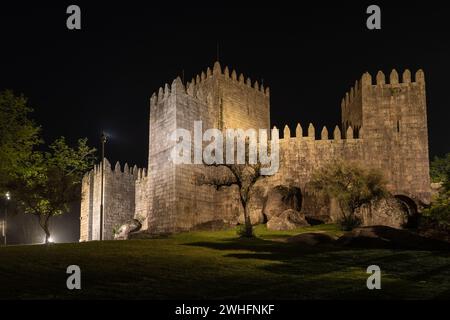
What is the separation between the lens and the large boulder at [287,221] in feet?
121

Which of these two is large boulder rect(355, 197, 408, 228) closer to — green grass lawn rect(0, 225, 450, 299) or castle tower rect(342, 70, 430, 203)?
castle tower rect(342, 70, 430, 203)

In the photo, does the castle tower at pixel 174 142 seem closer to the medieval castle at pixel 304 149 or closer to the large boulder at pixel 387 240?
the medieval castle at pixel 304 149

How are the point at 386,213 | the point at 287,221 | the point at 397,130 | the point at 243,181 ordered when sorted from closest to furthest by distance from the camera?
1. the point at 243,181
2. the point at 386,213
3. the point at 287,221
4. the point at 397,130

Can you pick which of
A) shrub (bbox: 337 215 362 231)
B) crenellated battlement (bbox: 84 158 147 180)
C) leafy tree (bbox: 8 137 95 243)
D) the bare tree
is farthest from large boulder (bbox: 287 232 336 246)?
crenellated battlement (bbox: 84 158 147 180)

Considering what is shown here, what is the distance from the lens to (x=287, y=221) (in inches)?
1468

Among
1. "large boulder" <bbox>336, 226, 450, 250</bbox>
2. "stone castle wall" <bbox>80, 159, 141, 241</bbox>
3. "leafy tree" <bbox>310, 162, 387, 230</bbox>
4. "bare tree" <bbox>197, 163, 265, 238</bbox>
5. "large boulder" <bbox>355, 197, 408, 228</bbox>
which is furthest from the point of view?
"stone castle wall" <bbox>80, 159, 141, 241</bbox>

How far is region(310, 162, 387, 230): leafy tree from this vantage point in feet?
111

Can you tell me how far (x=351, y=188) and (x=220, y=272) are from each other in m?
19.7

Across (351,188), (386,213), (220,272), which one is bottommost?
(220,272)

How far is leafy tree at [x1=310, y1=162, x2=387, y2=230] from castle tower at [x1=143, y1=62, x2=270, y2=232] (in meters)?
9.31

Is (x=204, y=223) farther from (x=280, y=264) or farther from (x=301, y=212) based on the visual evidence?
(x=280, y=264)

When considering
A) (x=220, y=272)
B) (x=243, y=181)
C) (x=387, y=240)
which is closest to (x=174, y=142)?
(x=243, y=181)

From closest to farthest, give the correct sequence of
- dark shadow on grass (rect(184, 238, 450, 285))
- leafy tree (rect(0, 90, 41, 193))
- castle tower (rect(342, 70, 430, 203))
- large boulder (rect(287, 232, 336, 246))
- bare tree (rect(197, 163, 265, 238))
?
dark shadow on grass (rect(184, 238, 450, 285)) < large boulder (rect(287, 232, 336, 246)) < leafy tree (rect(0, 90, 41, 193)) < bare tree (rect(197, 163, 265, 238)) < castle tower (rect(342, 70, 430, 203))

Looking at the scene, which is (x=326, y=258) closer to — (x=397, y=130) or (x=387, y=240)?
(x=387, y=240)
